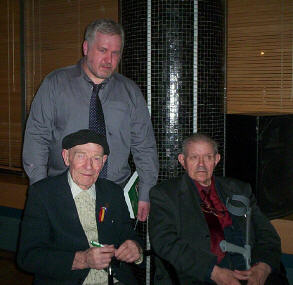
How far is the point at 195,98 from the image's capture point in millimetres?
2988

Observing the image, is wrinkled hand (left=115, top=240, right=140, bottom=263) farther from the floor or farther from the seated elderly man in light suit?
the floor

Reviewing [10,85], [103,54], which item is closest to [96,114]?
[103,54]

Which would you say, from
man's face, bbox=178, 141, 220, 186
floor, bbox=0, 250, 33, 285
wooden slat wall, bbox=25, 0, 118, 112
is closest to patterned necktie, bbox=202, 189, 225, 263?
man's face, bbox=178, 141, 220, 186

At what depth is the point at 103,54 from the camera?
234cm

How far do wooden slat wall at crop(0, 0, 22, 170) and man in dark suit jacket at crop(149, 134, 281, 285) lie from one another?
2.94 m

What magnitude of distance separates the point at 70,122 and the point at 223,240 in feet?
3.56

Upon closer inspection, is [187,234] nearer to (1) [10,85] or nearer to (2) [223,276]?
(2) [223,276]

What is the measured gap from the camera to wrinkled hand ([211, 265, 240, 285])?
79.0 inches

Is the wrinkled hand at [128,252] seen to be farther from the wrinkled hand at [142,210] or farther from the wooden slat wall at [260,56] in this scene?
the wooden slat wall at [260,56]

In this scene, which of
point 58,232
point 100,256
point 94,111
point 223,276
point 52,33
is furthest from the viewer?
point 52,33

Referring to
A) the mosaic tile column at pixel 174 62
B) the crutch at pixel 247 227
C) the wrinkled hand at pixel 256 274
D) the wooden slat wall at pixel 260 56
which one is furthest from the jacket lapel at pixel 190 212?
the wooden slat wall at pixel 260 56

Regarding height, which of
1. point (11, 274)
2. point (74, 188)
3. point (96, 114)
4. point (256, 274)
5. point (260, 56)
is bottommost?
point (11, 274)

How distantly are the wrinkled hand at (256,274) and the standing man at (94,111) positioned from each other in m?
0.74

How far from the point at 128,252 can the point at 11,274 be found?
2.22m
